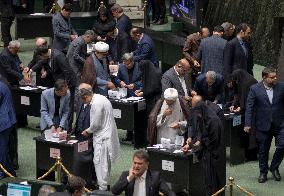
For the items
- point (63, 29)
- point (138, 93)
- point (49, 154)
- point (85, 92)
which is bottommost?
point (49, 154)

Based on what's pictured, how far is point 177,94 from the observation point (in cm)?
1728

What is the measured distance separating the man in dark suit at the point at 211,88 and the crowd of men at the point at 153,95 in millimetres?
17

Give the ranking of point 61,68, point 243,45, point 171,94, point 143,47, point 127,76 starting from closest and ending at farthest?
point 171,94 → point 127,76 → point 61,68 → point 243,45 → point 143,47

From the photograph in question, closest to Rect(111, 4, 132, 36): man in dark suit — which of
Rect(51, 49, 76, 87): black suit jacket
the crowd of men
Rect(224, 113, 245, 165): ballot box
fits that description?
the crowd of men

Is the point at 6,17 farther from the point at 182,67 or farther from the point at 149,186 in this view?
the point at 149,186

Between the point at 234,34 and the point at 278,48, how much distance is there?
4187 millimetres

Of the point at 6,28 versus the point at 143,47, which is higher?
the point at 143,47

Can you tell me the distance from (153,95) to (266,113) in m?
2.60

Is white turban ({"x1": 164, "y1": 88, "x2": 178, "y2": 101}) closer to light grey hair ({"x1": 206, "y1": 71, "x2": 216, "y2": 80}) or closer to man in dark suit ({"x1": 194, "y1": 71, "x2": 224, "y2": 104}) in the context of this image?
light grey hair ({"x1": 206, "y1": 71, "x2": 216, "y2": 80})

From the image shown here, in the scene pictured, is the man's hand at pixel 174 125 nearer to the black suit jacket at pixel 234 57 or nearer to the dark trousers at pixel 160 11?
the black suit jacket at pixel 234 57

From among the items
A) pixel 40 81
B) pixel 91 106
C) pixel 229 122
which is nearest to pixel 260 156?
pixel 229 122

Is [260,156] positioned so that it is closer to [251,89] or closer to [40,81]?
[251,89]

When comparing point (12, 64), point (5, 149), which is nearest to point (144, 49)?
point (12, 64)

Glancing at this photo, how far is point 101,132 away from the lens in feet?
55.0
